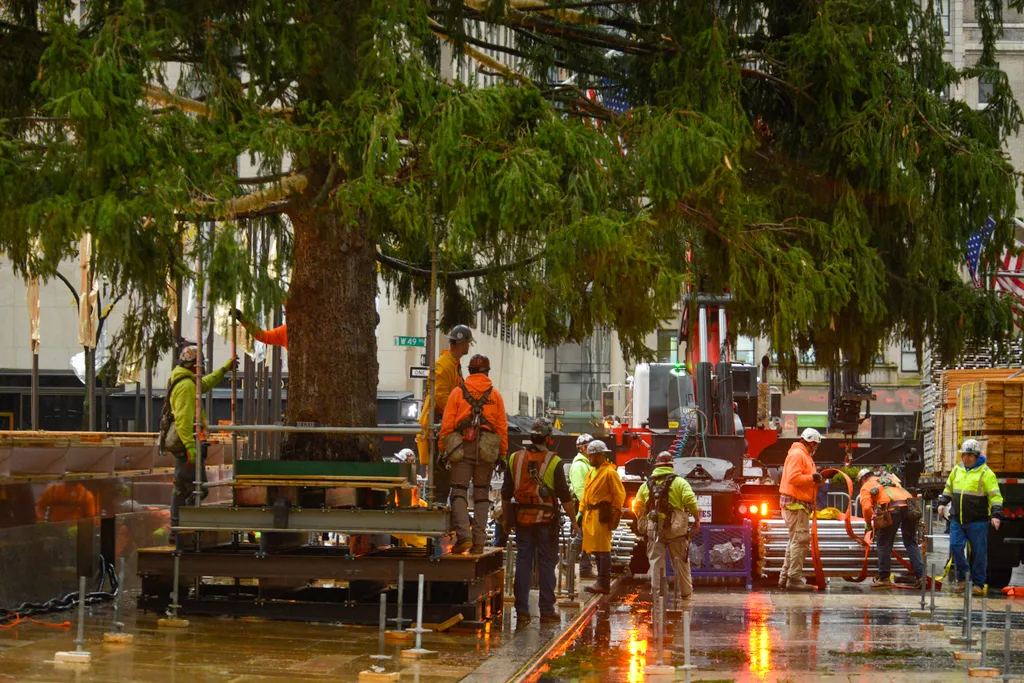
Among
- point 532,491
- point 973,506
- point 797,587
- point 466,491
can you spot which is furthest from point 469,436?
point 797,587

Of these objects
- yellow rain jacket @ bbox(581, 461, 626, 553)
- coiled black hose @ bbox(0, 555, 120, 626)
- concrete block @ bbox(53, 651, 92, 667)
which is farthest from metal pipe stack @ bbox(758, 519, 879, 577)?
concrete block @ bbox(53, 651, 92, 667)

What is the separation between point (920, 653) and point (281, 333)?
6740 mm

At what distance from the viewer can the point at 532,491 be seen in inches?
578

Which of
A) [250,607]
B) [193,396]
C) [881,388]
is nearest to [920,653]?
[250,607]

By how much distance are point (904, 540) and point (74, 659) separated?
13190 millimetres

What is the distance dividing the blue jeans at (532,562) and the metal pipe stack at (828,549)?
6914mm

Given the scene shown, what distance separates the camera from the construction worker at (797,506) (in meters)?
20.1

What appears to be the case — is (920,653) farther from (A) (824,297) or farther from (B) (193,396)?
(B) (193,396)

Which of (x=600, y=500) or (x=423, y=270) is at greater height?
(x=423, y=270)

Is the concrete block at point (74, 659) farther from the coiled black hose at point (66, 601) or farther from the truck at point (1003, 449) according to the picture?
the truck at point (1003, 449)

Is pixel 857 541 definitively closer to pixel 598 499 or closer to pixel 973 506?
pixel 973 506

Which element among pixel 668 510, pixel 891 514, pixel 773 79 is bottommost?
pixel 891 514

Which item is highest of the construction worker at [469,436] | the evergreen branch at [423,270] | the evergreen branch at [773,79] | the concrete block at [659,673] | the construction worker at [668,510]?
the evergreen branch at [773,79]

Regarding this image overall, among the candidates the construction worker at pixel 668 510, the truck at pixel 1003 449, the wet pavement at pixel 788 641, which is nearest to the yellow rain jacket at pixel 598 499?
the wet pavement at pixel 788 641
